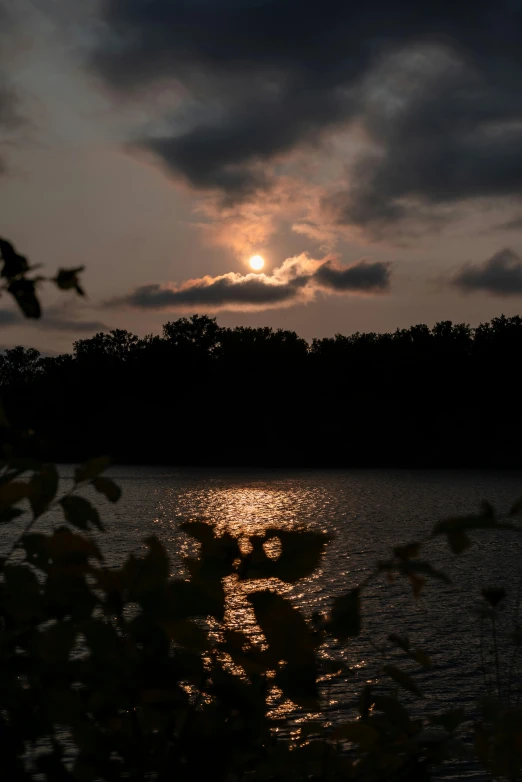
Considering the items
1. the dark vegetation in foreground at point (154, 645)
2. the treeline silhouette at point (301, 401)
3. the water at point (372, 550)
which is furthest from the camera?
the treeline silhouette at point (301, 401)

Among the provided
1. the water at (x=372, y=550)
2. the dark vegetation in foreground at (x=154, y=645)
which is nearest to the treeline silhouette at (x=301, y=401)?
the water at (x=372, y=550)

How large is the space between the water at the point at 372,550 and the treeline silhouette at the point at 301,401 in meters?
37.7

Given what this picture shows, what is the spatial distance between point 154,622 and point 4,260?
0.75 metres

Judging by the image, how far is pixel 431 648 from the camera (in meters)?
9.18

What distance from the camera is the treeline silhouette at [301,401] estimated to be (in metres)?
83.6

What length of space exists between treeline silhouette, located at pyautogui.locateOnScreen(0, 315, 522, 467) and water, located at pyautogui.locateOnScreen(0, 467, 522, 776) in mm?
37696

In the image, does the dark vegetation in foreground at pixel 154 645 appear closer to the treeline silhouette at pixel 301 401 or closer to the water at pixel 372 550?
the water at pixel 372 550

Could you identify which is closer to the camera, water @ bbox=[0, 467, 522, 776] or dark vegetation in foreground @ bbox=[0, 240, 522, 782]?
dark vegetation in foreground @ bbox=[0, 240, 522, 782]

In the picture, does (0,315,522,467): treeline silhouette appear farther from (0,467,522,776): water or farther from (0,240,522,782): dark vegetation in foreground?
(0,240,522,782): dark vegetation in foreground

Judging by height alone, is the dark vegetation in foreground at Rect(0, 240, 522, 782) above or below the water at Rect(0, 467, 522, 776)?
above

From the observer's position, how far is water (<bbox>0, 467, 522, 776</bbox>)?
313 inches

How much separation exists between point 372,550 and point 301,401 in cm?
7433

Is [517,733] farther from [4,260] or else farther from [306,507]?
[306,507]

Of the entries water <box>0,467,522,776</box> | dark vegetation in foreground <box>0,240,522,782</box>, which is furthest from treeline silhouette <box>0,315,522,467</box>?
dark vegetation in foreground <box>0,240,522,782</box>
